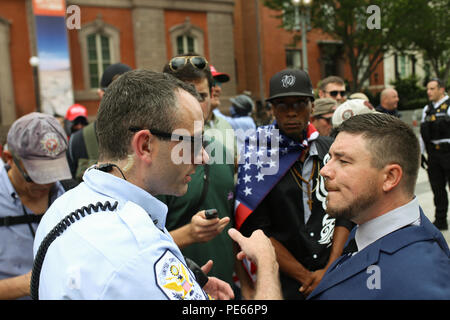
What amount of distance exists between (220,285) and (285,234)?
3.00ft

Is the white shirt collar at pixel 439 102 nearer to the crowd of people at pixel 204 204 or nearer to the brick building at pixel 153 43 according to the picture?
the crowd of people at pixel 204 204

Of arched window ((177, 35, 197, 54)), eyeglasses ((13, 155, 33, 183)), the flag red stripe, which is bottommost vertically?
the flag red stripe

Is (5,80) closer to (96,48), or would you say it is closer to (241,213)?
(96,48)

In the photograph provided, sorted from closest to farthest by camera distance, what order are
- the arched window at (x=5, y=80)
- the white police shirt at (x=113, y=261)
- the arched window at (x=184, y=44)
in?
the white police shirt at (x=113, y=261) < the arched window at (x=5, y=80) < the arched window at (x=184, y=44)

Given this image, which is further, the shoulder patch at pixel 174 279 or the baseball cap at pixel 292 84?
the baseball cap at pixel 292 84

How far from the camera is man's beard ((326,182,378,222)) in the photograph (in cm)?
171

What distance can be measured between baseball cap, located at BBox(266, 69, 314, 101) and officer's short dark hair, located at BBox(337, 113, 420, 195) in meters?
1.00

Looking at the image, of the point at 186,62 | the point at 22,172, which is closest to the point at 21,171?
the point at 22,172

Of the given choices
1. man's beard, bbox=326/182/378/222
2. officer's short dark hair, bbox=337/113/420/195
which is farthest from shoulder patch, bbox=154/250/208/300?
officer's short dark hair, bbox=337/113/420/195

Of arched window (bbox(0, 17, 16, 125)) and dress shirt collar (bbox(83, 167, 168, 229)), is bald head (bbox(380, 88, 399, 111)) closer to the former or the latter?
dress shirt collar (bbox(83, 167, 168, 229))

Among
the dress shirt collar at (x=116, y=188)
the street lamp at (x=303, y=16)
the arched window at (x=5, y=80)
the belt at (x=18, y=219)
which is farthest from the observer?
the arched window at (x=5, y=80)

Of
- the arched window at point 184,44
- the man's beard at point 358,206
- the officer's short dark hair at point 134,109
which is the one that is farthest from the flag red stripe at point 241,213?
the arched window at point 184,44

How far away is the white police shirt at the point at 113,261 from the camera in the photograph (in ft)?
3.31

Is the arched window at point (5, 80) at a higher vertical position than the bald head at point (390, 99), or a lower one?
higher
